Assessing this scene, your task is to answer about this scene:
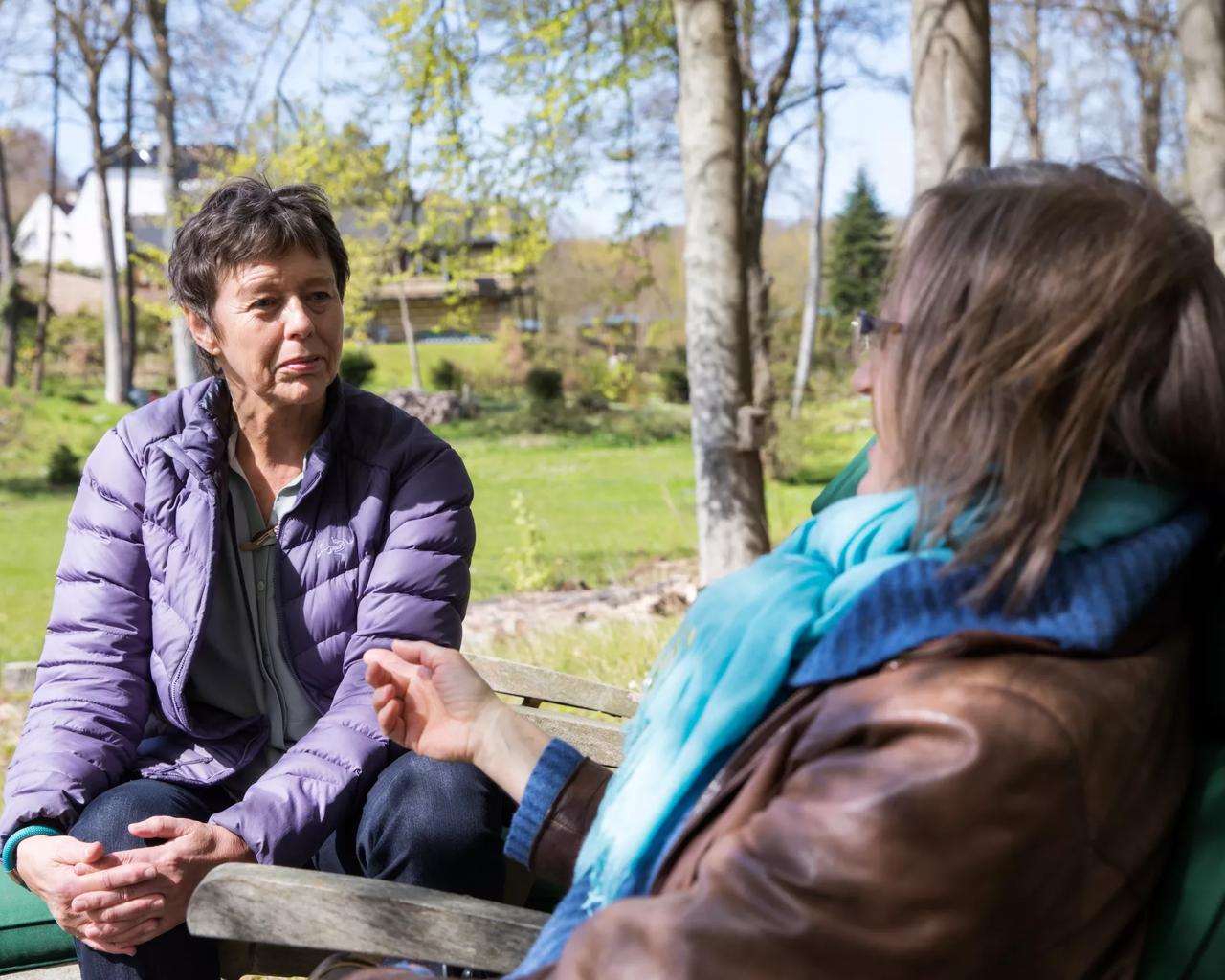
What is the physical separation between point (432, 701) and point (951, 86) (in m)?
3.63

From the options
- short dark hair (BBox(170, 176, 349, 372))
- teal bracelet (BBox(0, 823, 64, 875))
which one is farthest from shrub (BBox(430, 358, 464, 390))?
teal bracelet (BBox(0, 823, 64, 875))

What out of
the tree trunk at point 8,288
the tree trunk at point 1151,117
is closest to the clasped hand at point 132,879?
the tree trunk at point 1151,117

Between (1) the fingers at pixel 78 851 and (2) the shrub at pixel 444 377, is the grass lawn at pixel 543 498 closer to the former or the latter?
(1) the fingers at pixel 78 851

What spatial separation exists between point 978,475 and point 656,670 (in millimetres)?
504

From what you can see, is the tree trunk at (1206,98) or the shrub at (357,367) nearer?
the tree trunk at (1206,98)

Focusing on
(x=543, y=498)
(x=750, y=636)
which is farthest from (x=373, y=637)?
(x=543, y=498)

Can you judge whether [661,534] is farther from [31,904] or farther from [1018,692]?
[1018,692]

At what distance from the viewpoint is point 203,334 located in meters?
2.76

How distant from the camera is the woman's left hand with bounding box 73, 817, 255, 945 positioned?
216 centimetres

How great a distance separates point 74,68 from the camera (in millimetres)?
21531

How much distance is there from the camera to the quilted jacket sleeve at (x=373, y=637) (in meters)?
2.27

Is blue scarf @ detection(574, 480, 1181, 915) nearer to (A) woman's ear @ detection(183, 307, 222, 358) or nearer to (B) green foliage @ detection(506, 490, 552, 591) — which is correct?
(A) woman's ear @ detection(183, 307, 222, 358)

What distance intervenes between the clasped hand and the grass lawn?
9.26 feet

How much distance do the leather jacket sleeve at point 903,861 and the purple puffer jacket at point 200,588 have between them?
1.32m
